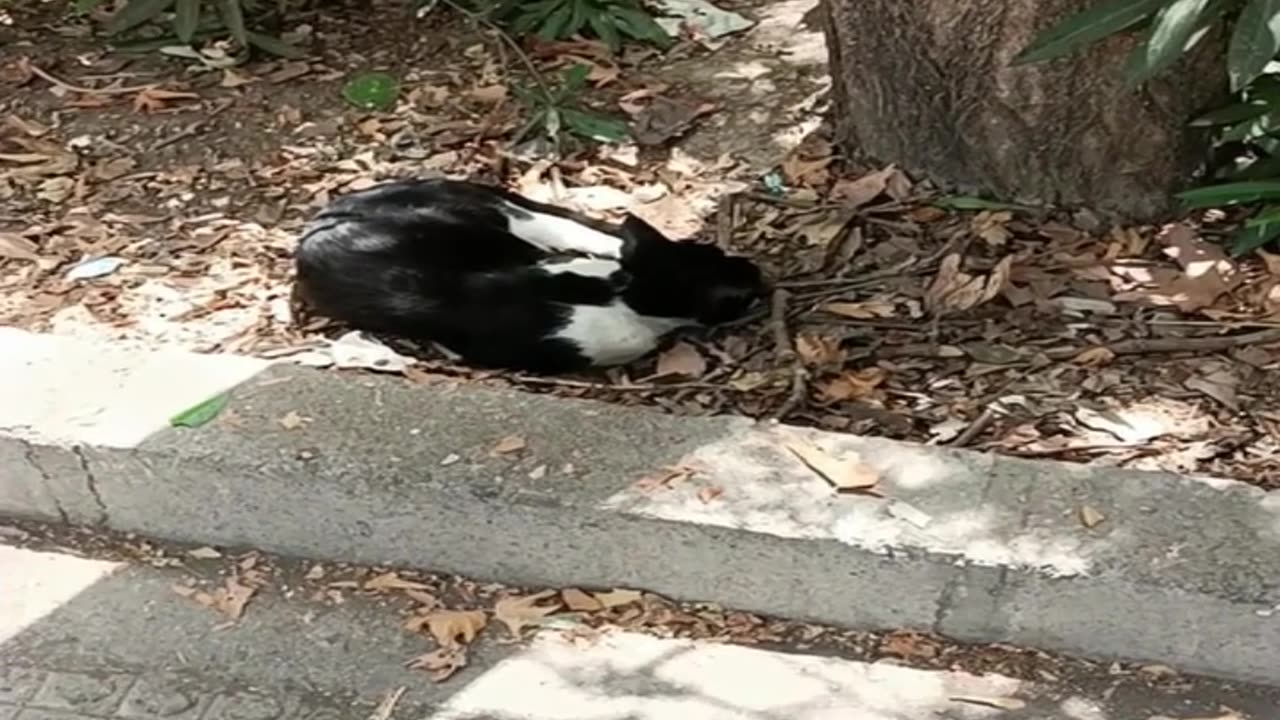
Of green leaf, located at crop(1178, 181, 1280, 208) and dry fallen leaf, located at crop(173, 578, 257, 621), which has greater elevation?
green leaf, located at crop(1178, 181, 1280, 208)

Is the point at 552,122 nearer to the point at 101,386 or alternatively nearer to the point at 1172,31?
the point at 101,386

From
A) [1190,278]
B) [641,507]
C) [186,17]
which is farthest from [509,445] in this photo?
[186,17]

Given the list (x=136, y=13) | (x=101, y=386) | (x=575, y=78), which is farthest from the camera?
(x=136, y=13)

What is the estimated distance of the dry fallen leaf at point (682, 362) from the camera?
12.2 ft

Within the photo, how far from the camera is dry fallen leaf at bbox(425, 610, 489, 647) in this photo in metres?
3.24

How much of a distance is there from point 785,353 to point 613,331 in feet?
1.21

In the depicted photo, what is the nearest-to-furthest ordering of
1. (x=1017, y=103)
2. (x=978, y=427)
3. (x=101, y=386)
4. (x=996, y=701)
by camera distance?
1. (x=996, y=701)
2. (x=978, y=427)
3. (x=101, y=386)
4. (x=1017, y=103)

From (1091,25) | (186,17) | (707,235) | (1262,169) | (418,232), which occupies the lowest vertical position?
(707,235)

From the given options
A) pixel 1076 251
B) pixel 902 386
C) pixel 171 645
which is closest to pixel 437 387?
pixel 171 645

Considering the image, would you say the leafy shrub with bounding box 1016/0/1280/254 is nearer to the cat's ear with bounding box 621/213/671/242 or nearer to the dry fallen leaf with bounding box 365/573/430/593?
the cat's ear with bounding box 621/213/671/242

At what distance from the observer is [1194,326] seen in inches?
144

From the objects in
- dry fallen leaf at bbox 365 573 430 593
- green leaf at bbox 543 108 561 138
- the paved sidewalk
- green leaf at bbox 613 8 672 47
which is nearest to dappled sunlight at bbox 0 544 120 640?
the paved sidewalk

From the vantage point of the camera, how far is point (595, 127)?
4473 millimetres

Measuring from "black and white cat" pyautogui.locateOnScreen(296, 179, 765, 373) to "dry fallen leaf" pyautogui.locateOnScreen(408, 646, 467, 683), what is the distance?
0.73m
